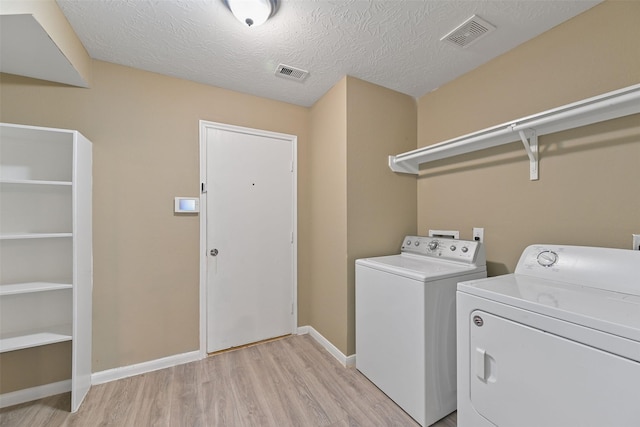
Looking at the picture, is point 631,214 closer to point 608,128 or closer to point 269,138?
point 608,128

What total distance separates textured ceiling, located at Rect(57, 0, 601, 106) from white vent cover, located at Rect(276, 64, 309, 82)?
1.9 inches

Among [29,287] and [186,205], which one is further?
[186,205]

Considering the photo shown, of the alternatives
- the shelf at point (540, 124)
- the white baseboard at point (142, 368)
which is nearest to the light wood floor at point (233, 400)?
the white baseboard at point (142, 368)

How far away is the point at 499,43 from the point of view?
1631 millimetres

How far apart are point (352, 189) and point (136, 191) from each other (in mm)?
1655

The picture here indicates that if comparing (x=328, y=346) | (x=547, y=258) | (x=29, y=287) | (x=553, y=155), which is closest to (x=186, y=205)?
(x=29, y=287)

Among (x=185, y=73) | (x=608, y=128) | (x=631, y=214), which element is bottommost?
(x=631, y=214)

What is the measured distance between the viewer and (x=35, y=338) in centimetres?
152

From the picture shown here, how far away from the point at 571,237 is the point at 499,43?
1.29 m

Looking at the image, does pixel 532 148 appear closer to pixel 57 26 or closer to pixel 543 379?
pixel 543 379

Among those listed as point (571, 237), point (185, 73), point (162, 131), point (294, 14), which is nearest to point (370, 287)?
point (571, 237)

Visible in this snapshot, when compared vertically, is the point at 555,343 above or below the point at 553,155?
below

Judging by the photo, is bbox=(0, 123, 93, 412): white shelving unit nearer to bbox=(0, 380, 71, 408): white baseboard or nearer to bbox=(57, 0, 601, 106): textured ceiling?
bbox=(0, 380, 71, 408): white baseboard

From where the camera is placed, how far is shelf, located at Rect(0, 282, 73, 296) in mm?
1420
